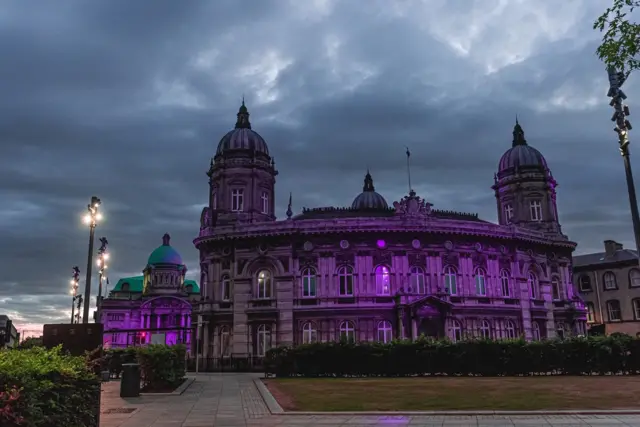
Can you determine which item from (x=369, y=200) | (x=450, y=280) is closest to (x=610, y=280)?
(x=369, y=200)

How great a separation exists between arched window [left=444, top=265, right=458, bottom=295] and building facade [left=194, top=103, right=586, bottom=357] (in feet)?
0.33

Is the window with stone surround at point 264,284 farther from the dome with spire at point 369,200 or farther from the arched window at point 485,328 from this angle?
the dome with spire at point 369,200

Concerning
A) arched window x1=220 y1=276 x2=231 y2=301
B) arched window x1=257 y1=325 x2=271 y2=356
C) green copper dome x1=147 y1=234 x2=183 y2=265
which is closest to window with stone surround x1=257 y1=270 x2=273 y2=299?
arched window x1=257 y1=325 x2=271 y2=356

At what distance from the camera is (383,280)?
4931 centimetres

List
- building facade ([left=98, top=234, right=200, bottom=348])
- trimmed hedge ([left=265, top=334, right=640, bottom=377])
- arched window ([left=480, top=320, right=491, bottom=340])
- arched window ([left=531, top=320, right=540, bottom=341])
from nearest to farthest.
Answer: trimmed hedge ([left=265, top=334, right=640, bottom=377]) → arched window ([left=480, top=320, right=491, bottom=340]) → arched window ([left=531, top=320, right=540, bottom=341]) → building facade ([left=98, top=234, right=200, bottom=348])

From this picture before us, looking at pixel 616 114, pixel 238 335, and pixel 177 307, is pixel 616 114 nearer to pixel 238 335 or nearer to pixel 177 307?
pixel 238 335

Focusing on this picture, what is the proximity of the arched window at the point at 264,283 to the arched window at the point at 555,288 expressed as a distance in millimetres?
29353

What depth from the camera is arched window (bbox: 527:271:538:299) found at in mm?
55625

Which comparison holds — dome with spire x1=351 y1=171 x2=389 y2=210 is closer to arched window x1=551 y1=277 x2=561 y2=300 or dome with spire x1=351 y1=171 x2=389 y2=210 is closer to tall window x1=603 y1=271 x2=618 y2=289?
arched window x1=551 y1=277 x2=561 y2=300

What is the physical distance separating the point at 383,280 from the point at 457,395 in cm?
2805

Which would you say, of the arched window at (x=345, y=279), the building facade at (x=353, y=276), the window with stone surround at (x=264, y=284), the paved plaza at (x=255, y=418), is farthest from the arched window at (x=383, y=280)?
the paved plaza at (x=255, y=418)

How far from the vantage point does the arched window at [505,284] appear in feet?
174

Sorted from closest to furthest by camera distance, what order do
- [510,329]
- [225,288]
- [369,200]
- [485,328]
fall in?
[485,328] → [225,288] → [510,329] → [369,200]

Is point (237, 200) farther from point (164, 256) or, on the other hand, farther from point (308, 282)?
point (164, 256)
